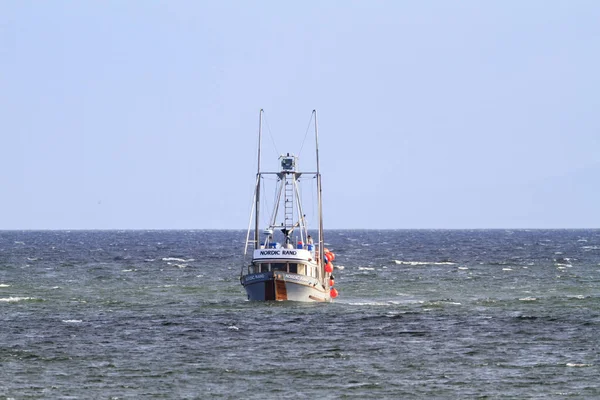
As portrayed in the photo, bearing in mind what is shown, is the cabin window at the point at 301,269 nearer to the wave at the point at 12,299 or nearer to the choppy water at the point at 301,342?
the choppy water at the point at 301,342

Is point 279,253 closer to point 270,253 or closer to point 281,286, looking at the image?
point 270,253

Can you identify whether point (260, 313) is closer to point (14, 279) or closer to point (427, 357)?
point (427, 357)

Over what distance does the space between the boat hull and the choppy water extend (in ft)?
2.89

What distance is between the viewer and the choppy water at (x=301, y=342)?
3594cm

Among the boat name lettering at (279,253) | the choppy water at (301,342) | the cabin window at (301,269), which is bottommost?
the choppy water at (301,342)

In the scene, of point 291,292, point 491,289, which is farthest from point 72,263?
point 291,292

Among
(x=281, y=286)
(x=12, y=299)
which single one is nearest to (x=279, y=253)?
(x=281, y=286)

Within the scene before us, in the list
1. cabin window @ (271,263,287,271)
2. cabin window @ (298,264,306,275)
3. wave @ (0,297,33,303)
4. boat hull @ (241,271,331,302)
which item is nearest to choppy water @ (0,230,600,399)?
wave @ (0,297,33,303)

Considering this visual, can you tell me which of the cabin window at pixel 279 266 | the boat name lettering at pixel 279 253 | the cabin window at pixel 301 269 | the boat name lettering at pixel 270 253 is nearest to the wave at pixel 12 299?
the boat name lettering at pixel 270 253

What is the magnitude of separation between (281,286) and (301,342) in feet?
43.7

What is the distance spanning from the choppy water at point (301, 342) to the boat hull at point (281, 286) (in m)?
0.88

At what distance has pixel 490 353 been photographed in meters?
43.0

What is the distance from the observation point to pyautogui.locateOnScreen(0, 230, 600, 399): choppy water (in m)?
35.9

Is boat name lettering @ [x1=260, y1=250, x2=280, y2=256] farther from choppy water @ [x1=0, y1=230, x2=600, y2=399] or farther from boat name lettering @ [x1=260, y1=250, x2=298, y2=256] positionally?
choppy water @ [x1=0, y1=230, x2=600, y2=399]
